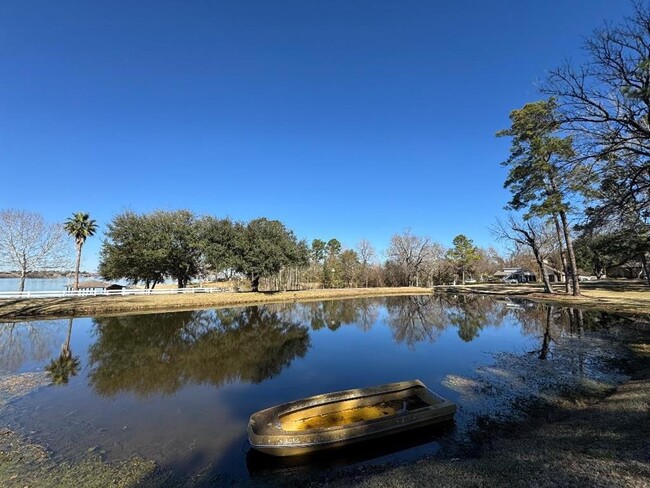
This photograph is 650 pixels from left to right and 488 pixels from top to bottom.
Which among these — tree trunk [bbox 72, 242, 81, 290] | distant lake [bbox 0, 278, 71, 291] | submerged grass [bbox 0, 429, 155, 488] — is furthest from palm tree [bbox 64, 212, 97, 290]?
submerged grass [bbox 0, 429, 155, 488]

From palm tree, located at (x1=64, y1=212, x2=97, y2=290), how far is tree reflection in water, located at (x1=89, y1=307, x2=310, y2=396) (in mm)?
18044

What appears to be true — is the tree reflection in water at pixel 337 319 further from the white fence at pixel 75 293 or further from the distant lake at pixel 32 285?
the distant lake at pixel 32 285

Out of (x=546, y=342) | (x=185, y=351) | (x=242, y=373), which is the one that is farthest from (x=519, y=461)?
(x=185, y=351)

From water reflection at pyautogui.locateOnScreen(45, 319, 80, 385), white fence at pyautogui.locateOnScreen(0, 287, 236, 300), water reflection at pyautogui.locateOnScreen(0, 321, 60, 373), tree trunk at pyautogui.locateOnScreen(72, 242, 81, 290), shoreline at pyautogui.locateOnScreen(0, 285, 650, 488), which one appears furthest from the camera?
tree trunk at pyautogui.locateOnScreen(72, 242, 81, 290)

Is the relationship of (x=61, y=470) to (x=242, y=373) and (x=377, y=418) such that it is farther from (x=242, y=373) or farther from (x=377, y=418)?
(x=242, y=373)

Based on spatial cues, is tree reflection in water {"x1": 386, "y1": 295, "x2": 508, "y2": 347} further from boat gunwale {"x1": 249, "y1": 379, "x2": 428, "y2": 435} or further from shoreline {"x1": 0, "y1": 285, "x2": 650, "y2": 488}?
shoreline {"x1": 0, "y1": 285, "x2": 650, "y2": 488}

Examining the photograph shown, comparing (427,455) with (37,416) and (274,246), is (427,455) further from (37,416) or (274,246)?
(274,246)

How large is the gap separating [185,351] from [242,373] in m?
4.89

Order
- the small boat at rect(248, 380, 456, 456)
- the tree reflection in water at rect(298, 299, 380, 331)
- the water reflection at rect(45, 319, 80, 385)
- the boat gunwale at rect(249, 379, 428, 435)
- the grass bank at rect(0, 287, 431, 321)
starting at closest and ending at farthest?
1. the small boat at rect(248, 380, 456, 456)
2. the boat gunwale at rect(249, 379, 428, 435)
3. the water reflection at rect(45, 319, 80, 385)
4. the tree reflection in water at rect(298, 299, 380, 331)
5. the grass bank at rect(0, 287, 431, 321)

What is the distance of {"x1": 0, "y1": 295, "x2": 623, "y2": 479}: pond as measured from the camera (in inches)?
251

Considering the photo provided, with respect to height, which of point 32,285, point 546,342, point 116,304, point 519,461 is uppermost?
point 32,285

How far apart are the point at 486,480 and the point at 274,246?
3771 cm

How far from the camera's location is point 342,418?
22.1 ft

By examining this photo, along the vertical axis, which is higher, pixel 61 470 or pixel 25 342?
pixel 25 342
